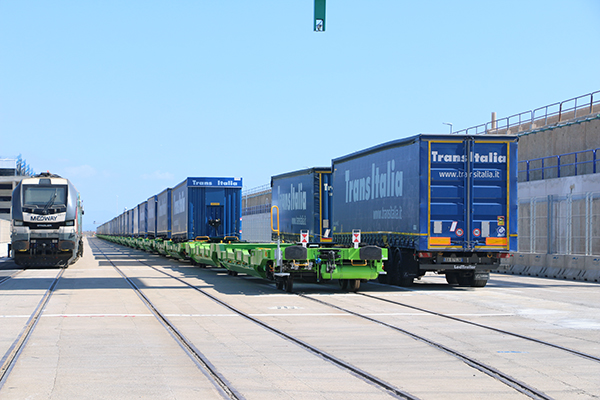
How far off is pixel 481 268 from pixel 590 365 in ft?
33.8

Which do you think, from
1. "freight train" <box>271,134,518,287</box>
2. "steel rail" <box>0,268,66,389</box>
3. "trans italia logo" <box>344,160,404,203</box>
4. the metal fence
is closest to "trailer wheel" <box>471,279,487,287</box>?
"freight train" <box>271,134,518,287</box>

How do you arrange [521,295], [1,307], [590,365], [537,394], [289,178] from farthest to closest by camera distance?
[289,178] → [521,295] → [1,307] → [590,365] → [537,394]

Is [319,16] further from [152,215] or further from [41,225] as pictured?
[152,215]

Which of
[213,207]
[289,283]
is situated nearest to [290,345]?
[289,283]

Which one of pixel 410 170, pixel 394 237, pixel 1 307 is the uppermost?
pixel 410 170

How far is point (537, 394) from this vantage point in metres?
6.84

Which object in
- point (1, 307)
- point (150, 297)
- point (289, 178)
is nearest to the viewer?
point (1, 307)

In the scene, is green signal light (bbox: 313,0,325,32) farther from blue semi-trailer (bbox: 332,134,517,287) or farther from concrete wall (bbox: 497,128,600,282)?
concrete wall (bbox: 497,128,600,282)

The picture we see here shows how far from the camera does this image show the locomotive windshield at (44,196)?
2803 cm

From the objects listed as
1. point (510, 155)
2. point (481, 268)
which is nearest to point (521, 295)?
point (481, 268)

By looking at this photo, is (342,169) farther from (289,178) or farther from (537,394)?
(537,394)

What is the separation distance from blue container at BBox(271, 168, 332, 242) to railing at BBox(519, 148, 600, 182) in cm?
956

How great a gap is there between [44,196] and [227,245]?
960cm

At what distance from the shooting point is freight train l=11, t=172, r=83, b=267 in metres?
27.7
